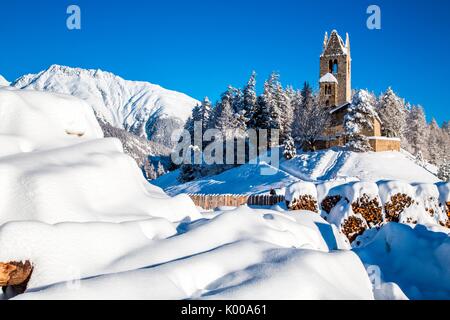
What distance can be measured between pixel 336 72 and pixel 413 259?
5879 centimetres

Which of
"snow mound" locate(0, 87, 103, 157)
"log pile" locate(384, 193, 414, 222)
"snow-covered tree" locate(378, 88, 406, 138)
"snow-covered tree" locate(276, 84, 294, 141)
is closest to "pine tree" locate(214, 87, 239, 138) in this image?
"snow-covered tree" locate(276, 84, 294, 141)

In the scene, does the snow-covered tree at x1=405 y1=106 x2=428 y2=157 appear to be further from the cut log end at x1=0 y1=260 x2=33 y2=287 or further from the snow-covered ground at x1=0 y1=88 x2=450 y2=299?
the cut log end at x1=0 y1=260 x2=33 y2=287

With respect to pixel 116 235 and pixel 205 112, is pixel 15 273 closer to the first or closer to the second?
pixel 116 235

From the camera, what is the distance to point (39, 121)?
238 inches

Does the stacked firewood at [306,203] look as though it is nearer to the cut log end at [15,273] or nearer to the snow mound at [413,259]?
the snow mound at [413,259]

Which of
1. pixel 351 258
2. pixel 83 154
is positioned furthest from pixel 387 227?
pixel 83 154

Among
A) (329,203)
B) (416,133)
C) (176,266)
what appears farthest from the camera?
(416,133)

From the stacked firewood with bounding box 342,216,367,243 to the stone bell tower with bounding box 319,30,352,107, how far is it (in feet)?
166

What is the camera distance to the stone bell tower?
2447 inches

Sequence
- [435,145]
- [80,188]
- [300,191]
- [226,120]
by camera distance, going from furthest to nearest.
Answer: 1. [435,145]
2. [226,120]
3. [300,191]
4. [80,188]

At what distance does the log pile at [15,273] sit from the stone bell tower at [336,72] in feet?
198

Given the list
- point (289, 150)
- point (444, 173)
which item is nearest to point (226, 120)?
point (289, 150)

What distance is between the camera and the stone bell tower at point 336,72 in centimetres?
6216
